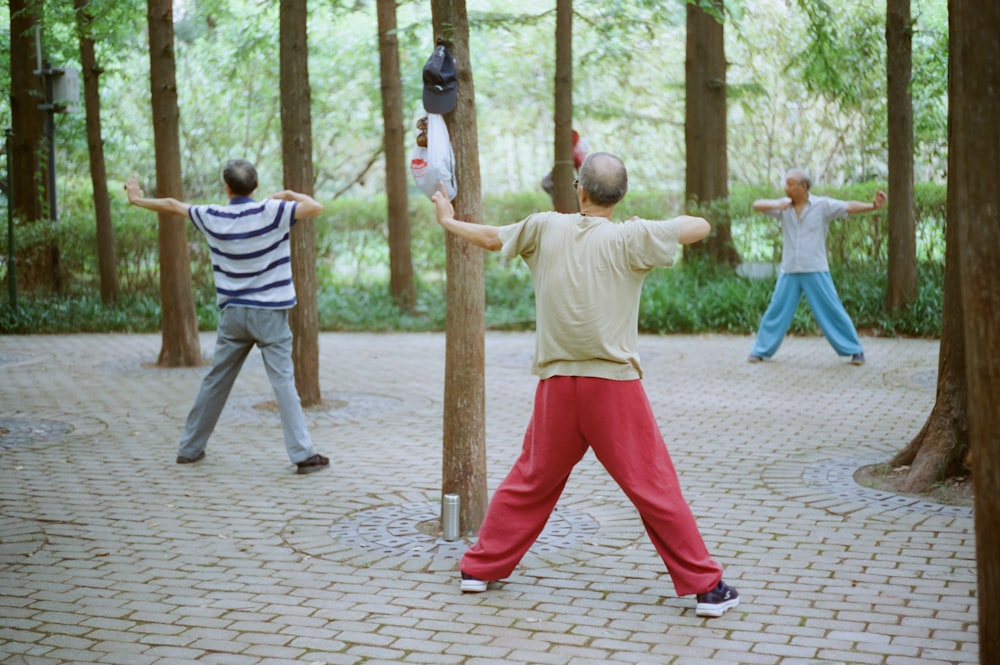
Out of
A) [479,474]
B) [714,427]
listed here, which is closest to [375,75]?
[714,427]

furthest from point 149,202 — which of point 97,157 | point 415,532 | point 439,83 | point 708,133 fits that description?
point 708,133

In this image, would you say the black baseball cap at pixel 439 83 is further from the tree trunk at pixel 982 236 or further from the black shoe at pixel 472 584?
the tree trunk at pixel 982 236

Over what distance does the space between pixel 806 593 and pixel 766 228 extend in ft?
40.6

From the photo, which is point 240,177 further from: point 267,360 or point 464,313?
point 464,313

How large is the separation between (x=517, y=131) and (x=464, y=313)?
2425cm

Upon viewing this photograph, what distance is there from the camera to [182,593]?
5.35 meters

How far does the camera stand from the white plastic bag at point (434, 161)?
18.5ft

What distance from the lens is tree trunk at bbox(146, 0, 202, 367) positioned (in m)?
11.9

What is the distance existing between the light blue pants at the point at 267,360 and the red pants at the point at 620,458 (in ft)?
9.41

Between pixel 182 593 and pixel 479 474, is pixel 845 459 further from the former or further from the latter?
pixel 182 593

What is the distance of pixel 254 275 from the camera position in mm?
7609

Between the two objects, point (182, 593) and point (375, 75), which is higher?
point (375, 75)

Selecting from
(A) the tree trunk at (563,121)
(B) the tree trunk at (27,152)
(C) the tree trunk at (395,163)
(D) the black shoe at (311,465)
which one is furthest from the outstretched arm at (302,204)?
(B) the tree trunk at (27,152)

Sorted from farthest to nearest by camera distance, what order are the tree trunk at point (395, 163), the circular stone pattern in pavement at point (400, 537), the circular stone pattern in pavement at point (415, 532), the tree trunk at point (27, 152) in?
the tree trunk at point (27, 152) → the tree trunk at point (395, 163) → the circular stone pattern in pavement at point (415, 532) → the circular stone pattern in pavement at point (400, 537)
